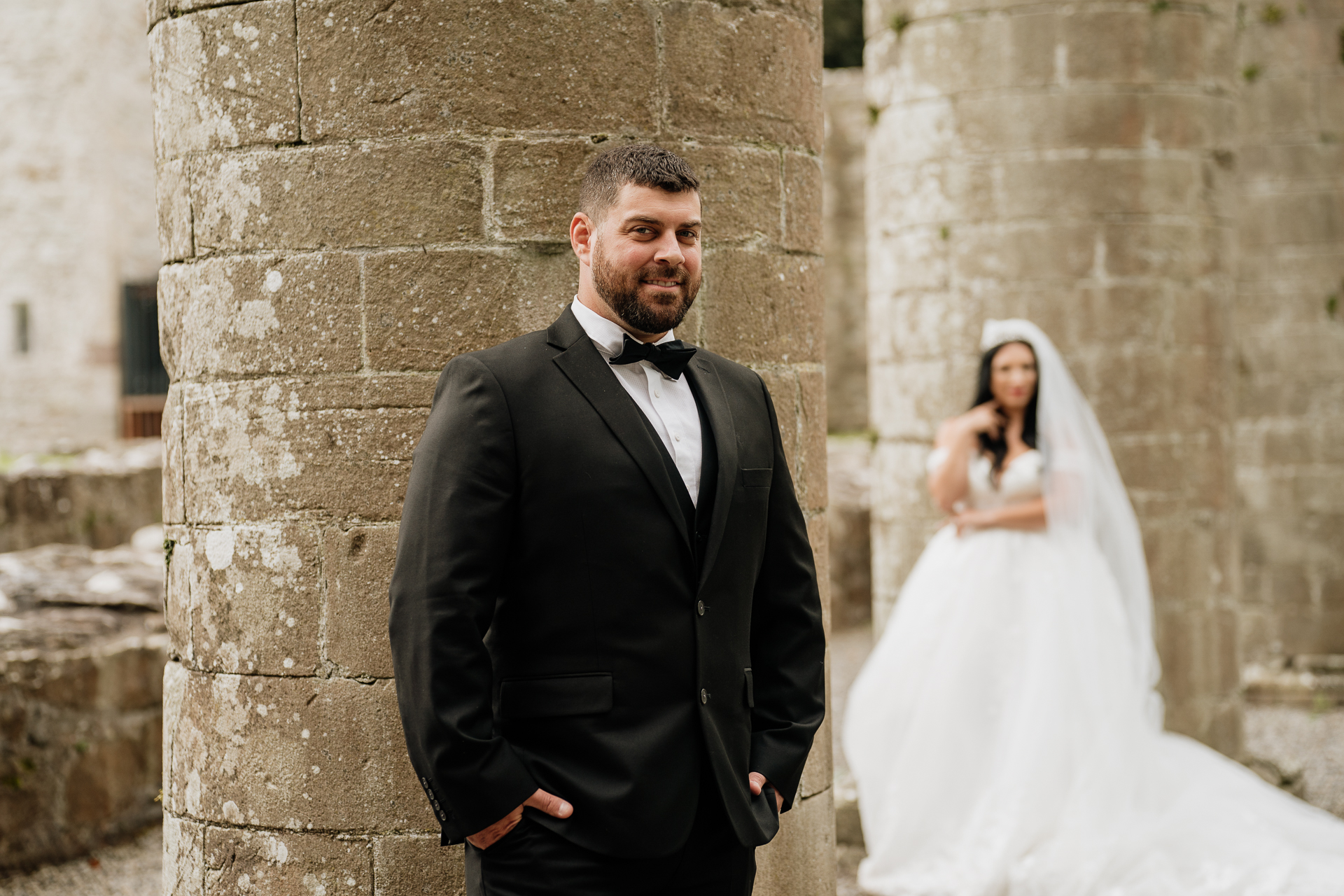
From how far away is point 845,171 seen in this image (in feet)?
53.5

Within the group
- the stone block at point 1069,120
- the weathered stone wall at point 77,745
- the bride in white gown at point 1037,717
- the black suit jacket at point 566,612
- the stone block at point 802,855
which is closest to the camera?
the black suit jacket at point 566,612

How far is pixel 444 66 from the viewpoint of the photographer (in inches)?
110

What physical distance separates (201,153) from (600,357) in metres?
1.21

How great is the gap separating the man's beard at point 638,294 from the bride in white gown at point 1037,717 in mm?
3153

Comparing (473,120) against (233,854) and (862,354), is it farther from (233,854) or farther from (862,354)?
(862,354)

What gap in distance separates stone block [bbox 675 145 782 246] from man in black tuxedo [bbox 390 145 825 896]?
77cm

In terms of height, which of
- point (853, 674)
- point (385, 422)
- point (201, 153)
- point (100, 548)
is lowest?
point (853, 674)

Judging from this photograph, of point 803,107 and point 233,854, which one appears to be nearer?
point 233,854

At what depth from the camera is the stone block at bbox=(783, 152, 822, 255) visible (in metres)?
3.19

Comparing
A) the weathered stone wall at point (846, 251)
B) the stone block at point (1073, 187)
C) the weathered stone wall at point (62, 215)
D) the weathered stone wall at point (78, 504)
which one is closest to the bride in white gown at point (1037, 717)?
the stone block at point (1073, 187)

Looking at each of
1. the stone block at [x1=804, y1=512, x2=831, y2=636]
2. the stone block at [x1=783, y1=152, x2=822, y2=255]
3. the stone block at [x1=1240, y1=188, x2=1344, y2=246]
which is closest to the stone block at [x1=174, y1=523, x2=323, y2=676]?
the stone block at [x1=804, y1=512, x2=831, y2=636]

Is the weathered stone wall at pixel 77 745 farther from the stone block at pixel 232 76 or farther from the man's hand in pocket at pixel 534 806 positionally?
the man's hand in pocket at pixel 534 806

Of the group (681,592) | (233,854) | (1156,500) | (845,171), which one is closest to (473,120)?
(681,592)

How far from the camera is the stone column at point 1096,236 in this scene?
6234mm
